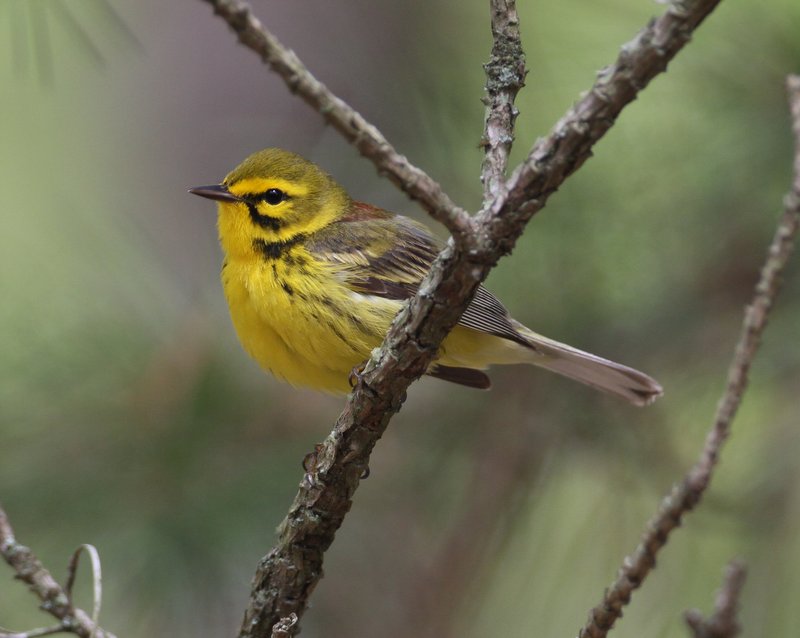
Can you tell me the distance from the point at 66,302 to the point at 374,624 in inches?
61.9

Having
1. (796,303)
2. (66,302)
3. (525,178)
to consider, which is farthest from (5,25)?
(525,178)

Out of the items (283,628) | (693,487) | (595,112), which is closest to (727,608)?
(693,487)

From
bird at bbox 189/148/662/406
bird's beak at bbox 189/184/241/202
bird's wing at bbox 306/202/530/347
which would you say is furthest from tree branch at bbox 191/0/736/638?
bird's beak at bbox 189/184/241/202

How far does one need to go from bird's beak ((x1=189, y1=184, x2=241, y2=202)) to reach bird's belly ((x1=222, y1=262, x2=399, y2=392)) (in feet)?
0.87

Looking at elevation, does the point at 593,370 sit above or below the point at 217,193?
above

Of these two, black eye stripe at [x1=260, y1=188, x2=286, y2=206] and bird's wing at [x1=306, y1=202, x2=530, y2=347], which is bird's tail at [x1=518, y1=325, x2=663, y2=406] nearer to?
bird's wing at [x1=306, y1=202, x2=530, y2=347]

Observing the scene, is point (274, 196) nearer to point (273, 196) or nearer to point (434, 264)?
point (273, 196)

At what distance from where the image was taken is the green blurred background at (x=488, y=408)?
2.70 meters

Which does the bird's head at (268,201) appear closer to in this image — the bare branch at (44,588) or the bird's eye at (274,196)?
the bird's eye at (274,196)

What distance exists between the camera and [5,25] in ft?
16.6

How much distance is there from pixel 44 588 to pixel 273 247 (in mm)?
1400

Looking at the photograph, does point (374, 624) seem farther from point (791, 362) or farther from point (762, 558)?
point (791, 362)

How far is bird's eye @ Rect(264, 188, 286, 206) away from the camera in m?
3.02

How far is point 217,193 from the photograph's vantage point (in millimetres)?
2951
